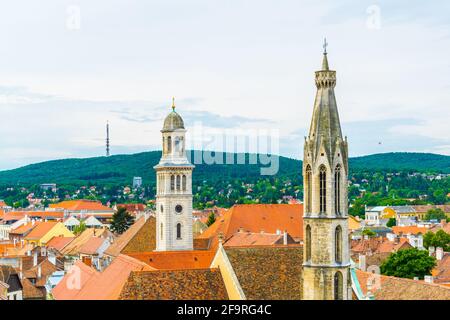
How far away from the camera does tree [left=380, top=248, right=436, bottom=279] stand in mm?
60625

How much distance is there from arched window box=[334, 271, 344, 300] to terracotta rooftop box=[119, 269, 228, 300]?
603 centimetres

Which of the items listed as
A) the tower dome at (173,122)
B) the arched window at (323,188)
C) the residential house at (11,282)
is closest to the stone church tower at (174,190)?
the tower dome at (173,122)

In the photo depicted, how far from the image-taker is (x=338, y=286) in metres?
32.0

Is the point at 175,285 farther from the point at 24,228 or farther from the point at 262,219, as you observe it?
the point at 24,228

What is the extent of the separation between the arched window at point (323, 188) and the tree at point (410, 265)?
30.8 metres

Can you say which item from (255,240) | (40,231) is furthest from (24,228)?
(255,240)

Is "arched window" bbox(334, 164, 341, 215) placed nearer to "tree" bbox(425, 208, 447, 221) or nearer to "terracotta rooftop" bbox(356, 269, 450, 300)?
"terracotta rooftop" bbox(356, 269, 450, 300)

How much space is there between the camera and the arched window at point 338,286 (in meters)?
31.9
